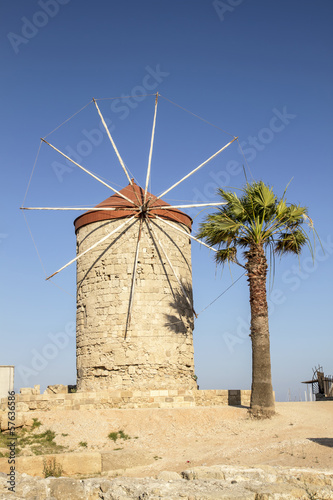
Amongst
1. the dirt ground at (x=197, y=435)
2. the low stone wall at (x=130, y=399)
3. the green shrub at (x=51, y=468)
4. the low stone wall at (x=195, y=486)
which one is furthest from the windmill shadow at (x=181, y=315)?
the low stone wall at (x=195, y=486)

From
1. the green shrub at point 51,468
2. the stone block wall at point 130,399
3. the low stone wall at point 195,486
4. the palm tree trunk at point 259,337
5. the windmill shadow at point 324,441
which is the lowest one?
the green shrub at point 51,468

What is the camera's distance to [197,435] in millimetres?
13648

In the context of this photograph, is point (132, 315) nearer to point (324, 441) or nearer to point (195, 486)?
point (324, 441)

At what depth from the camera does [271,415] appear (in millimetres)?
14031

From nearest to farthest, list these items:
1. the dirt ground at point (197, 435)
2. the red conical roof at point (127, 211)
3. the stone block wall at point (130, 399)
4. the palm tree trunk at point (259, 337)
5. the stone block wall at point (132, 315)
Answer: the dirt ground at point (197, 435)
the palm tree trunk at point (259, 337)
the stone block wall at point (130, 399)
the stone block wall at point (132, 315)
the red conical roof at point (127, 211)

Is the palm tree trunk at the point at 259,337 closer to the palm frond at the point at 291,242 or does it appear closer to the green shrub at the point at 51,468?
the palm frond at the point at 291,242

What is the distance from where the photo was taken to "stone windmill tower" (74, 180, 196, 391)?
1733 centimetres

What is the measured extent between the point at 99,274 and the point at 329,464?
35.0 ft

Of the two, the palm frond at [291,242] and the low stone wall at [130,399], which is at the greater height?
the palm frond at [291,242]

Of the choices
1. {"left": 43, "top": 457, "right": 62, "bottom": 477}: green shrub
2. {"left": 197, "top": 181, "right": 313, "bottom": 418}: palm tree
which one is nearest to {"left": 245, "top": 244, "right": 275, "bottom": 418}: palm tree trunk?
{"left": 197, "top": 181, "right": 313, "bottom": 418}: palm tree

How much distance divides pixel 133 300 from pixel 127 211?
3185 mm

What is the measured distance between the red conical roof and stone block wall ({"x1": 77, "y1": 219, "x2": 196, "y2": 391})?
0.26 metres

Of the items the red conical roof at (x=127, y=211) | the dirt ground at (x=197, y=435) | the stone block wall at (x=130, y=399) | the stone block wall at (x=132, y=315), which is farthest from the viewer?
the red conical roof at (x=127, y=211)

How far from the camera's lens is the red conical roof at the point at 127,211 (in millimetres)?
18453
